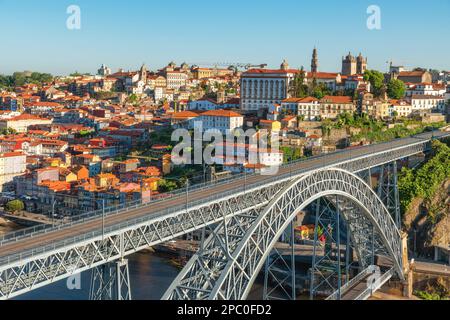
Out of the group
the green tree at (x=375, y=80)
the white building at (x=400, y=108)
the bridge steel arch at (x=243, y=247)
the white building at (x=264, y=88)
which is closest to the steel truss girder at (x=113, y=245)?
the bridge steel arch at (x=243, y=247)

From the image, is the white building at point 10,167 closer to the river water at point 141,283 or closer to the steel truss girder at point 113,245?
the river water at point 141,283

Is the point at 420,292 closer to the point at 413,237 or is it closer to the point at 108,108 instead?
the point at 413,237

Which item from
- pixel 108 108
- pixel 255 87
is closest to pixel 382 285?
pixel 255 87

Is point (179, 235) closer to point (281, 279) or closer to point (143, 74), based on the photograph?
point (281, 279)

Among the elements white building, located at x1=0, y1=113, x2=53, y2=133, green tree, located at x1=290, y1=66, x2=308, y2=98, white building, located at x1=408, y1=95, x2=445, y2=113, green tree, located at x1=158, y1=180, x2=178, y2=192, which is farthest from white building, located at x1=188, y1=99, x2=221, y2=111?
green tree, located at x1=158, y1=180, x2=178, y2=192

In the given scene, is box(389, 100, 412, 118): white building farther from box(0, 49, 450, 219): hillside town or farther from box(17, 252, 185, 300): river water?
box(17, 252, 185, 300): river water
